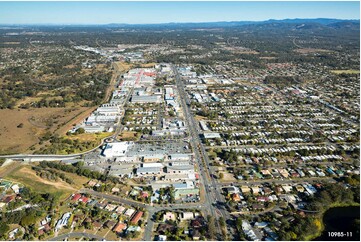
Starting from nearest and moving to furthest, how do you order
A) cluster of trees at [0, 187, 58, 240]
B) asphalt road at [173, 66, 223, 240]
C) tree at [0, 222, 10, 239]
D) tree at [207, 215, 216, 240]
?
tree at [207, 215, 216, 240] → tree at [0, 222, 10, 239] → cluster of trees at [0, 187, 58, 240] → asphalt road at [173, 66, 223, 240]

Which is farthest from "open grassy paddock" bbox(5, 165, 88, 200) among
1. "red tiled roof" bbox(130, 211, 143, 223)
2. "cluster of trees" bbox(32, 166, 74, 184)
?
"red tiled roof" bbox(130, 211, 143, 223)

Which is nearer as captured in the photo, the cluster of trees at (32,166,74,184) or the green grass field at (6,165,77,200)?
the green grass field at (6,165,77,200)

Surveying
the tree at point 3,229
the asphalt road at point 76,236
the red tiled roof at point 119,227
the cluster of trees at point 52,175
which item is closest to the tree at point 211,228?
the red tiled roof at point 119,227

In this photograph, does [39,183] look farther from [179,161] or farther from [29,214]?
[179,161]

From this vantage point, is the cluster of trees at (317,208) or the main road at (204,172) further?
the main road at (204,172)

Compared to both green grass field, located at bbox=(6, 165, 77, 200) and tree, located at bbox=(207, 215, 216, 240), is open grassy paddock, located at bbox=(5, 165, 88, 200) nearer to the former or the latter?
green grass field, located at bbox=(6, 165, 77, 200)

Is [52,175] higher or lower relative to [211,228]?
higher

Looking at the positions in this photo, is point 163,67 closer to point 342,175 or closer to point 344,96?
point 344,96

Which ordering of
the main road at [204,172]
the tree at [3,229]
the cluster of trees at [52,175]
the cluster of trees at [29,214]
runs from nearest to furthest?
the tree at [3,229]
the cluster of trees at [29,214]
the main road at [204,172]
the cluster of trees at [52,175]

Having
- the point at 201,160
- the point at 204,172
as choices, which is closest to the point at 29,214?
the point at 204,172

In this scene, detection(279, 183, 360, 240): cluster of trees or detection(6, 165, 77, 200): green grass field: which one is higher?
detection(6, 165, 77, 200): green grass field

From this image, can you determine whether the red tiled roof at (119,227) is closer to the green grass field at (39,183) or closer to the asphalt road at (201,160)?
the green grass field at (39,183)
